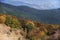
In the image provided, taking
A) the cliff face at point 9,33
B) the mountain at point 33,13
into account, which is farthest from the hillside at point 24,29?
the mountain at point 33,13

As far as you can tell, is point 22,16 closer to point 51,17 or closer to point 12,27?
point 12,27

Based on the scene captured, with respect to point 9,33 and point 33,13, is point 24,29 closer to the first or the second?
point 9,33

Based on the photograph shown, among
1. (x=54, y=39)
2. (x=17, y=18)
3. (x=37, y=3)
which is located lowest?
(x=54, y=39)

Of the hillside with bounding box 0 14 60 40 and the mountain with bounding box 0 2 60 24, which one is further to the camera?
the mountain with bounding box 0 2 60 24

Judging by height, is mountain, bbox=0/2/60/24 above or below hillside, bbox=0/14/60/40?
above

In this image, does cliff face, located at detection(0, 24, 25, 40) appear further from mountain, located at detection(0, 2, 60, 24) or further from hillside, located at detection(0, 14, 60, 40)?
mountain, located at detection(0, 2, 60, 24)

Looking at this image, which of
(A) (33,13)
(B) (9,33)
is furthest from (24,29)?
(A) (33,13)

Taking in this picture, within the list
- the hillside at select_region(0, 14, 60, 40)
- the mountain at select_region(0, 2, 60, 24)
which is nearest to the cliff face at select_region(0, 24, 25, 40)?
the hillside at select_region(0, 14, 60, 40)

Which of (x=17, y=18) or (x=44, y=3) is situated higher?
(x=44, y=3)

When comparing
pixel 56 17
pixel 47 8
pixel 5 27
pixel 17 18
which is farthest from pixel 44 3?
pixel 5 27
